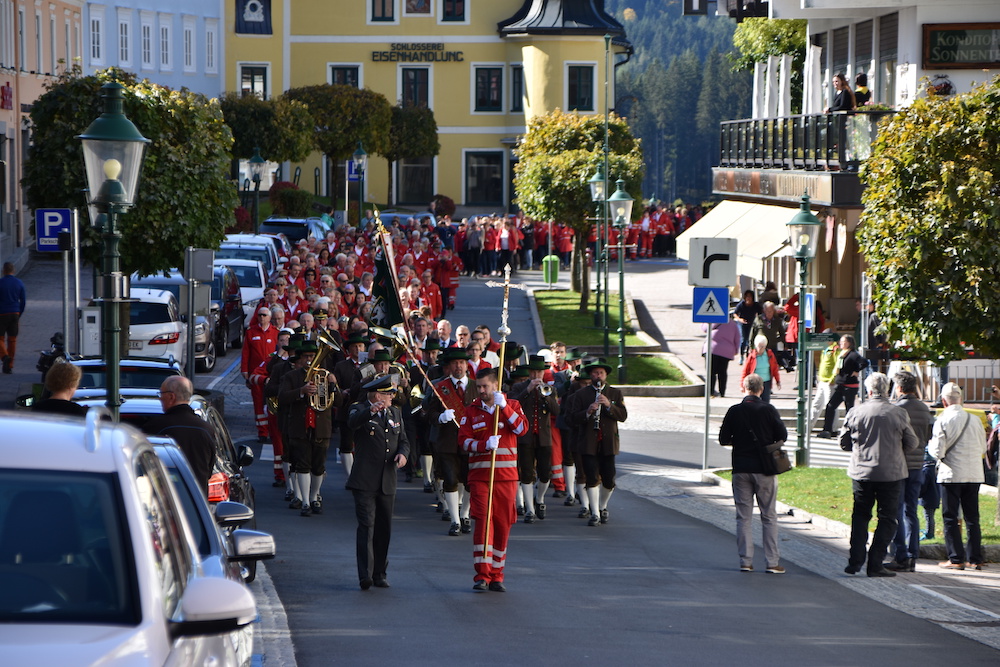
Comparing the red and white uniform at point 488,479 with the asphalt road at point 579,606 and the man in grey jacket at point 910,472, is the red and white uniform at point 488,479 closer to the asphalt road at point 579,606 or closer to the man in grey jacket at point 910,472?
the asphalt road at point 579,606

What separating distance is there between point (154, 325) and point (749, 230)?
45.5 ft

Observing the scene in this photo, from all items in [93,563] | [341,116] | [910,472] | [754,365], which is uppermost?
[341,116]

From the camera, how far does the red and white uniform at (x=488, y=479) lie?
11.5m

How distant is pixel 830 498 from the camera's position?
16.6 metres

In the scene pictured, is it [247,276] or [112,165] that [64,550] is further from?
[247,276]

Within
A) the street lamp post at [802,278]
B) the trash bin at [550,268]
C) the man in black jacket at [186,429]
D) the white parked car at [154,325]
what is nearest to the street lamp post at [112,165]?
the man in black jacket at [186,429]

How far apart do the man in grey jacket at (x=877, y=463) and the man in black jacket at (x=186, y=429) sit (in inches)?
212

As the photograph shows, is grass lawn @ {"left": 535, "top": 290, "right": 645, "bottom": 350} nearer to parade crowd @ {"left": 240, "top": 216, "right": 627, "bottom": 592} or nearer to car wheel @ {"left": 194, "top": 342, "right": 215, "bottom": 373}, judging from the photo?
car wheel @ {"left": 194, "top": 342, "right": 215, "bottom": 373}

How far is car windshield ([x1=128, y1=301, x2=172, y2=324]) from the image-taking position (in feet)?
76.0

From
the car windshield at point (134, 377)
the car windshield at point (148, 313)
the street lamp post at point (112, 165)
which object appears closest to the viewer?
the street lamp post at point (112, 165)

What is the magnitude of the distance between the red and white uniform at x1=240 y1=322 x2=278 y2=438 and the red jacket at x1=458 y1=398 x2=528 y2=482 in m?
7.59

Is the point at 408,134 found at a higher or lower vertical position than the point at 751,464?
higher

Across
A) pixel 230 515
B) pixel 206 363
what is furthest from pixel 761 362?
pixel 230 515

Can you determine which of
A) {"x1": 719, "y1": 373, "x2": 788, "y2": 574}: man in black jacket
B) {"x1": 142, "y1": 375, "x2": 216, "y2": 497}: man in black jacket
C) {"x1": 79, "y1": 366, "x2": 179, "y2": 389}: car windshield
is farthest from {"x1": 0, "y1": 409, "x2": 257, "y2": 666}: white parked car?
{"x1": 79, "y1": 366, "x2": 179, "y2": 389}: car windshield
